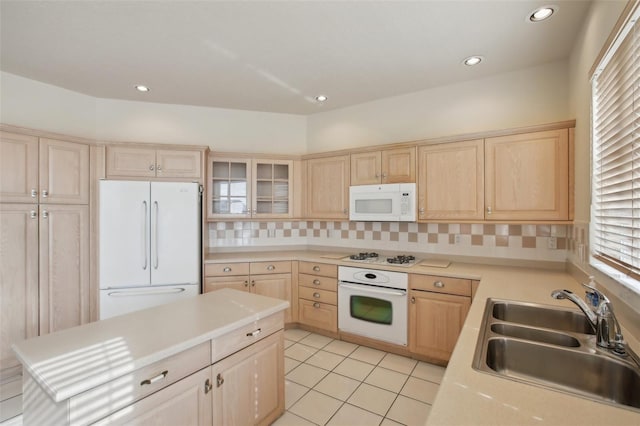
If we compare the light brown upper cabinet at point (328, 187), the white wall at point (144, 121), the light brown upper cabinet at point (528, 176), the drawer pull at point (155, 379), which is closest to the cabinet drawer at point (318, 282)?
the light brown upper cabinet at point (328, 187)

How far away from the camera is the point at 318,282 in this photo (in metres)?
3.22

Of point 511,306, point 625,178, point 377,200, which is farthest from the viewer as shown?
point 377,200

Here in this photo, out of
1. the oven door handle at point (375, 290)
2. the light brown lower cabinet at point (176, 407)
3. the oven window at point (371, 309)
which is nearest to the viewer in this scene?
the light brown lower cabinet at point (176, 407)

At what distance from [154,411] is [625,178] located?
230 centimetres

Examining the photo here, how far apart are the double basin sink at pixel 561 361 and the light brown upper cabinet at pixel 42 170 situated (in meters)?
3.33

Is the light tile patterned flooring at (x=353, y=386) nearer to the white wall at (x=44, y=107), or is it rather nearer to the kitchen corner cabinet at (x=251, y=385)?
the kitchen corner cabinet at (x=251, y=385)

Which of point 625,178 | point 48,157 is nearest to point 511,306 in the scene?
point 625,178

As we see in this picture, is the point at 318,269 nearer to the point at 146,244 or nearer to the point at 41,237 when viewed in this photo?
the point at 146,244

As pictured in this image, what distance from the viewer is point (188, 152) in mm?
A: 3094

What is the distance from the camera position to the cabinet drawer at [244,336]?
4.72ft

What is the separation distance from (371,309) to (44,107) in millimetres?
3830

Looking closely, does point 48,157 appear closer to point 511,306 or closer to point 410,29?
point 410,29

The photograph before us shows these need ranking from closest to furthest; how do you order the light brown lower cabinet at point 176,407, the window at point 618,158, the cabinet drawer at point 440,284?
the light brown lower cabinet at point 176,407 → the window at point 618,158 → the cabinet drawer at point 440,284

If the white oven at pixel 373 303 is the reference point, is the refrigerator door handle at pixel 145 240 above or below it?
above
